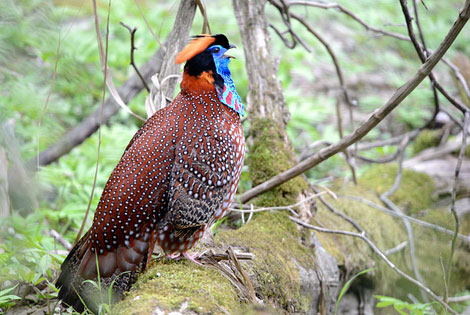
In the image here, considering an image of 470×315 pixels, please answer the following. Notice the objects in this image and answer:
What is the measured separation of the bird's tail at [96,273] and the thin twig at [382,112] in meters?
1.21

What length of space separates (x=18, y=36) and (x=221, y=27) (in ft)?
21.6

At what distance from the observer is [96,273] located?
2443 millimetres

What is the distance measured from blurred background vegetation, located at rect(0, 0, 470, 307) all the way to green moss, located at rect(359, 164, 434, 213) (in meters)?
0.80

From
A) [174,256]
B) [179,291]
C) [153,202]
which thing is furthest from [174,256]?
[179,291]

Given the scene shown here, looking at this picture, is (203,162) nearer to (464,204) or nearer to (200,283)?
(200,283)

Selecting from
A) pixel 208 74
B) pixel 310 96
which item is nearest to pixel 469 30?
pixel 310 96

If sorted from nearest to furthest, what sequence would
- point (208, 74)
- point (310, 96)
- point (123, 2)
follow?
point (208, 74), point (123, 2), point (310, 96)

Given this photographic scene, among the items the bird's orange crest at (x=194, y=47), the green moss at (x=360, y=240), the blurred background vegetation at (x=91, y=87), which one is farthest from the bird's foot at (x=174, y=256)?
the green moss at (x=360, y=240)

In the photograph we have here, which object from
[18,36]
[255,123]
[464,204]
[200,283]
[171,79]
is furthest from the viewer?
[464,204]

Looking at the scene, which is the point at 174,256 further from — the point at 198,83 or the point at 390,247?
the point at 390,247

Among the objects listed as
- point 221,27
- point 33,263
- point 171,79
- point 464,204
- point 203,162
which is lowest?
point 464,204

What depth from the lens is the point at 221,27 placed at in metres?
7.50

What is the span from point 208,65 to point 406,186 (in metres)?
2.92

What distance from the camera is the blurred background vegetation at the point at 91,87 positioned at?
1.21 metres
